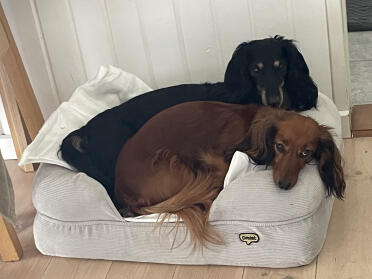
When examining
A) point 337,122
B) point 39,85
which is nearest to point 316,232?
point 337,122

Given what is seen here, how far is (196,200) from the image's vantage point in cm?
189

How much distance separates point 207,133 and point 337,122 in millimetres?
450

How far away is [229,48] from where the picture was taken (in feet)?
7.88

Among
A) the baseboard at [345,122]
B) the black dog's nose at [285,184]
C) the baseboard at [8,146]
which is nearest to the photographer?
the black dog's nose at [285,184]

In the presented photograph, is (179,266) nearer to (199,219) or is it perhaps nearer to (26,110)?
(199,219)

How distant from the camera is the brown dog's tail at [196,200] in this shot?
6.04ft

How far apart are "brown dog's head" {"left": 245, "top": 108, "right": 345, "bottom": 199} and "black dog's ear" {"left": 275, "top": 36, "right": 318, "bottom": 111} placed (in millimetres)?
237

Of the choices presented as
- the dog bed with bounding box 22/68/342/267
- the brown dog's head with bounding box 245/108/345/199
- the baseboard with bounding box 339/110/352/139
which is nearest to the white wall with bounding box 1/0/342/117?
the baseboard with bounding box 339/110/352/139

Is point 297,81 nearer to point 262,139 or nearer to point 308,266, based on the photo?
point 262,139

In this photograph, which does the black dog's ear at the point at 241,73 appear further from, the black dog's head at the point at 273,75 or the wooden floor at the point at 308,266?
the wooden floor at the point at 308,266

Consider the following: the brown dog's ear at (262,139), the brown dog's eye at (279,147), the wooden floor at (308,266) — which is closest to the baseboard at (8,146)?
the wooden floor at (308,266)

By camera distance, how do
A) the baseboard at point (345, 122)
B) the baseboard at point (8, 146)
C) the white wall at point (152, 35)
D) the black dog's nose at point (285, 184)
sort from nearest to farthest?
the black dog's nose at point (285, 184)
the white wall at point (152, 35)
the baseboard at point (345, 122)
the baseboard at point (8, 146)

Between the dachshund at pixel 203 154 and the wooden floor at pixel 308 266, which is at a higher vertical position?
the dachshund at pixel 203 154

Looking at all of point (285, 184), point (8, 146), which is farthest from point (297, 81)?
point (8, 146)
